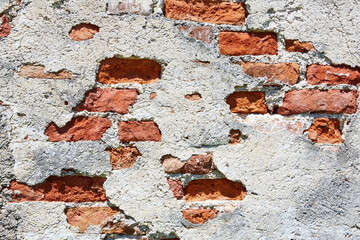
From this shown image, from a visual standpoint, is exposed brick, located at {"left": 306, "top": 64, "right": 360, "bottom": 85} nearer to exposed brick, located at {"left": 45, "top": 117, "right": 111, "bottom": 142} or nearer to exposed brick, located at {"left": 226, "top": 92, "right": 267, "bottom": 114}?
exposed brick, located at {"left": 226, "top": 92, "right": 267, "bottom": 114}

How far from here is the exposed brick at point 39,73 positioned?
93cm

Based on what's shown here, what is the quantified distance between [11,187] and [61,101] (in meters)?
0.27

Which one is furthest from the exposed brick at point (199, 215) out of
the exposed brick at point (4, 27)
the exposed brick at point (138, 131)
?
the exposed brick at point (4, 27)

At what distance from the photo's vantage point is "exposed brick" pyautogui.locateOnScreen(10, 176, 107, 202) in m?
0.93

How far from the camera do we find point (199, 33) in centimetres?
97

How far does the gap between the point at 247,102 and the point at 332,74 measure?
0.27 metres

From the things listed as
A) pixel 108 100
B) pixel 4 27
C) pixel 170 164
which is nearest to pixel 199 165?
pixel 170 164

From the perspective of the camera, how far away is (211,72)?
97 cm

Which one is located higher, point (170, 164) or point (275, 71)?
point (275, 71)

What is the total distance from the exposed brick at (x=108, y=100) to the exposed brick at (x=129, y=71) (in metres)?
0.03

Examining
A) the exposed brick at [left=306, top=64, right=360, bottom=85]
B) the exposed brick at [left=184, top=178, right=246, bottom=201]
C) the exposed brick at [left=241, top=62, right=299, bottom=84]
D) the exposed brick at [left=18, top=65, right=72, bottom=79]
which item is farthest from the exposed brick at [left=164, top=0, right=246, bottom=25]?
the exposed brick at [left=184, top=178, right=246, bottom=201]

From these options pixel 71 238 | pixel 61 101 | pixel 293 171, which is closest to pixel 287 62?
pixel 293 171

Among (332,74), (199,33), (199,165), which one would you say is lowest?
(199,165)

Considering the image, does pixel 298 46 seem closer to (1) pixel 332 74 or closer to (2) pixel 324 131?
(1) pixel 332 74
